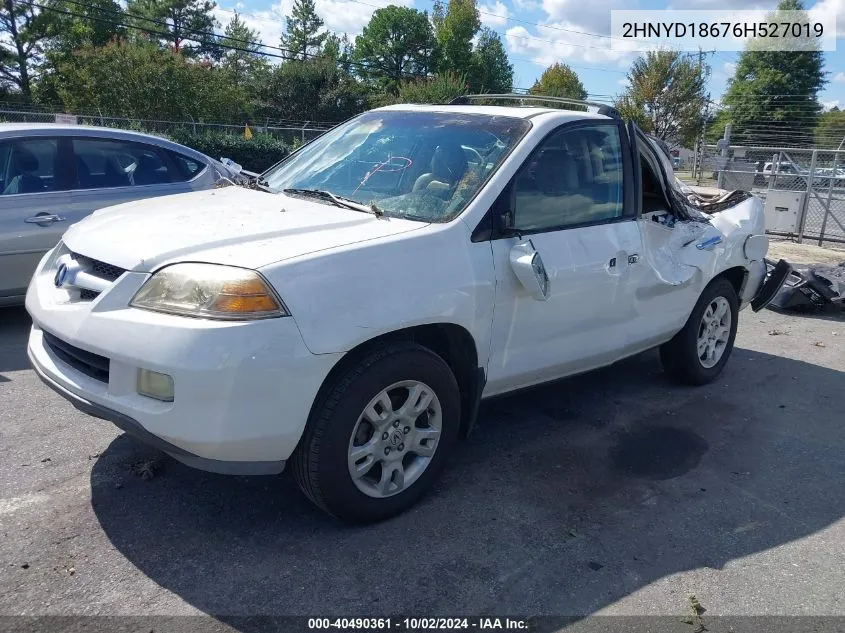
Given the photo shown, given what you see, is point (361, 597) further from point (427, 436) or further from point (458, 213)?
point (458, 213)

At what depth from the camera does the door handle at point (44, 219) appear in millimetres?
5750

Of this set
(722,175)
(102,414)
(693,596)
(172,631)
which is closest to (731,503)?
(693,596)

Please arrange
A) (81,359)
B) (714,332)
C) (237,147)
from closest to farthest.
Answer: (81,359), (714,332), (237,147)

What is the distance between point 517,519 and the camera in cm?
345

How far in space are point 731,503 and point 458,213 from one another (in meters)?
2.03

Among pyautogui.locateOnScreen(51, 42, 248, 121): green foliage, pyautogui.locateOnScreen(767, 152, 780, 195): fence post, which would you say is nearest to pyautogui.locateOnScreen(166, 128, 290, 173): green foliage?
pyautogui.locateOnScreen(51, 42, 248, 121): green foliage

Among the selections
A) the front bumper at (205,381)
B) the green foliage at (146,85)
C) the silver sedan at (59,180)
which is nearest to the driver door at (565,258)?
the front bumper at (205,381)

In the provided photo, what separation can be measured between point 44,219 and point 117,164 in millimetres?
867

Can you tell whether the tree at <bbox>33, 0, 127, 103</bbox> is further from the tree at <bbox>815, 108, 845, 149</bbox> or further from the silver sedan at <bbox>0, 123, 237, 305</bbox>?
the tree at <bbox>815, 108, 845, 149</bbox>

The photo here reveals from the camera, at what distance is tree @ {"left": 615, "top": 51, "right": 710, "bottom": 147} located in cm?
4553

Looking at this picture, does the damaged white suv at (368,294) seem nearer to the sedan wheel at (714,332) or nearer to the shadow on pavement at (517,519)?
the shadow on pavement at (517,519)

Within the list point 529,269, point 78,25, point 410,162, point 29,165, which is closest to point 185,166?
point 29,165

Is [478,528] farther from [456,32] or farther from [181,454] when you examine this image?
[456,32]

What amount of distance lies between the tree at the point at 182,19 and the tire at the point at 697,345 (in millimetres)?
58715
